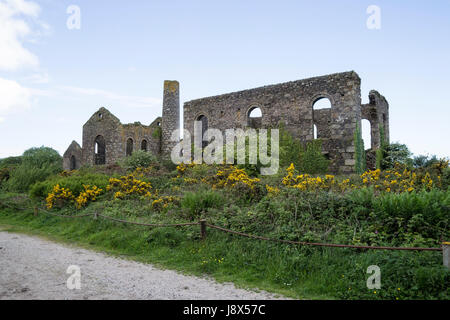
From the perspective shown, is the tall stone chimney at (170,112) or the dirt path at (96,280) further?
the tall stone chimney at (170,112)

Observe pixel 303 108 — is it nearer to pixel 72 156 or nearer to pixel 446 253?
pixel 446 253

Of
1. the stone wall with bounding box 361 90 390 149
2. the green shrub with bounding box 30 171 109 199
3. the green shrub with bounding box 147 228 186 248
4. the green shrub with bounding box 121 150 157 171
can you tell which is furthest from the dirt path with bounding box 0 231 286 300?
the stone wall with bounding box 361 90 390 149

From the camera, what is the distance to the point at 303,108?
1712 cm

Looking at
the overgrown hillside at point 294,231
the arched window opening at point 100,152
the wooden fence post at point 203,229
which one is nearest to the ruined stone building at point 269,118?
the arched window opening at point 100,152

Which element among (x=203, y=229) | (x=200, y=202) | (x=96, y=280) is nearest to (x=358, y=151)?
(x=200, y=202)

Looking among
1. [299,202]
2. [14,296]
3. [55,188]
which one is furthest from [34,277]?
[55,188]

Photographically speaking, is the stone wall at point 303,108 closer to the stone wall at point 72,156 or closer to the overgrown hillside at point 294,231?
the overgrown hillside at point 294,231

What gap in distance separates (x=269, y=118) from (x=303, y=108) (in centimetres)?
192

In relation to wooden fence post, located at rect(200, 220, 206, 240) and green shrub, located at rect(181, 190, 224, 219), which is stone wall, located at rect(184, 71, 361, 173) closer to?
green shrub, located at rect(181, 190, 224, 219)

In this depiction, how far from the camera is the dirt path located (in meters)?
4.70

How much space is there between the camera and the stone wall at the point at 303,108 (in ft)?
52.1

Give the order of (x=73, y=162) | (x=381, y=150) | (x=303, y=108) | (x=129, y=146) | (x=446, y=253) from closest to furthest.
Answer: (x=446, y=253)
(x=303, y=108)
(x=381, y=150)
(x=129, y=146)
(x=73, y=162)

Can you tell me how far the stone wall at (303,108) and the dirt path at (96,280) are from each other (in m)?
12.3

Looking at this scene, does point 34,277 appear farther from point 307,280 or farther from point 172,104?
point 172,104
